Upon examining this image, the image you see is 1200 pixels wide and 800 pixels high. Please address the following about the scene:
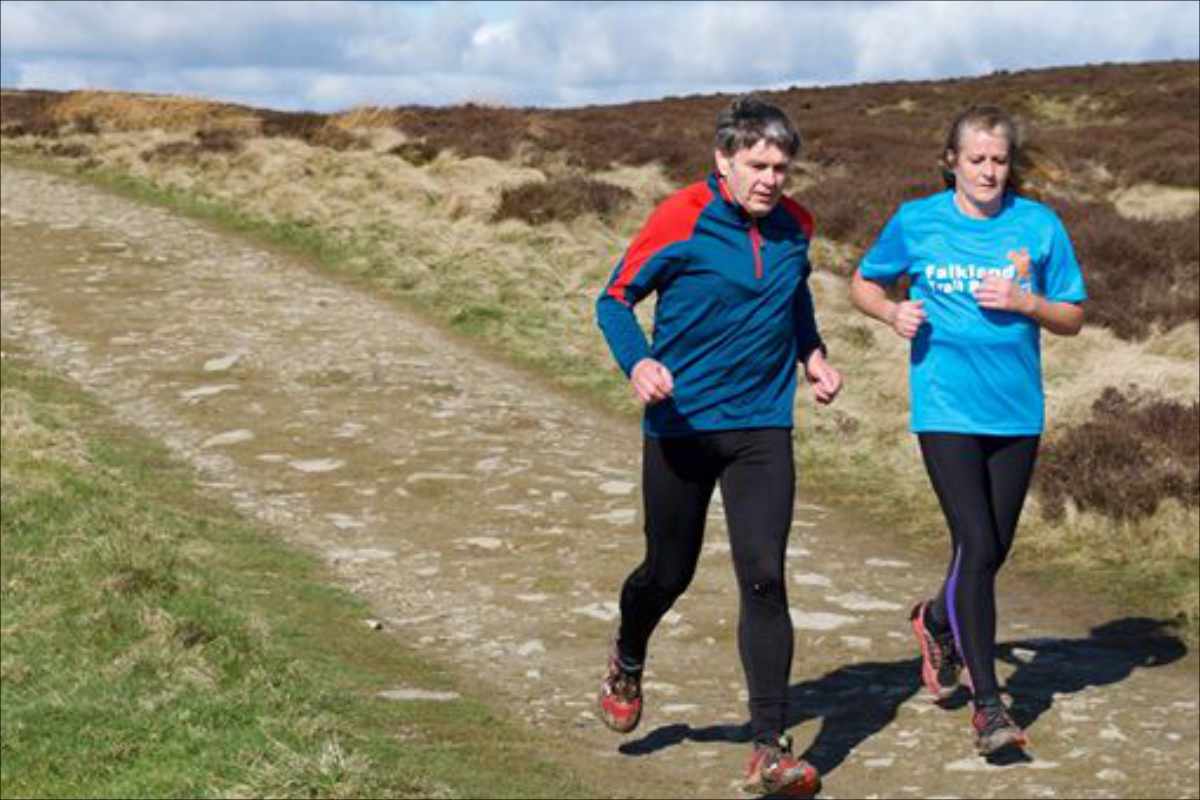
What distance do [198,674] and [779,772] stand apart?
3.44m

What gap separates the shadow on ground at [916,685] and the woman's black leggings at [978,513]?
0.87m

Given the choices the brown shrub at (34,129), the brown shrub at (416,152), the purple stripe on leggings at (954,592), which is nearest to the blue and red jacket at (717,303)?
the purple stripe on leggings at (954,592)

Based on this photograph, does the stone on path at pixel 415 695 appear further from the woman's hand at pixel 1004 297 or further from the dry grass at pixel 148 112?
the dry grass at pixel 148 112

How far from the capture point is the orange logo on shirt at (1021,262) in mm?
5598

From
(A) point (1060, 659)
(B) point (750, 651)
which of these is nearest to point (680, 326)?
(B) point (750, 651)

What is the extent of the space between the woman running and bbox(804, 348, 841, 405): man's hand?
0.91 ft

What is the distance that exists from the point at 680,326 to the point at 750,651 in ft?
3.89

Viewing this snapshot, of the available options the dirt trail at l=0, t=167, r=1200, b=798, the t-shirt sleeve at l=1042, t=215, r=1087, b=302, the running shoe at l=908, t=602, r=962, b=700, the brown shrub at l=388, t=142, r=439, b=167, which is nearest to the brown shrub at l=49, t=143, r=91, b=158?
the brown shrub at l=388, t=142, r=439, b=167

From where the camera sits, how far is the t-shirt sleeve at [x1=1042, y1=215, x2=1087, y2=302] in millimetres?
5684

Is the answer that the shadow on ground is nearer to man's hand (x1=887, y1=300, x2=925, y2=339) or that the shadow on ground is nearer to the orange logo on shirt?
man's hand (x1=887, y1=300, x2=925, y2=339)

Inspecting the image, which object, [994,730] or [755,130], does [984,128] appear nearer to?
[755,130]

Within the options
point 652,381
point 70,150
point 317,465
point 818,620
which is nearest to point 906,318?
point 652,381

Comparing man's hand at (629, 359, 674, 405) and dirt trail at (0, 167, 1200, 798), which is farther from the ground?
man's hand at (629, 359, 674, 405)

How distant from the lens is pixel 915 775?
692 centimetres
